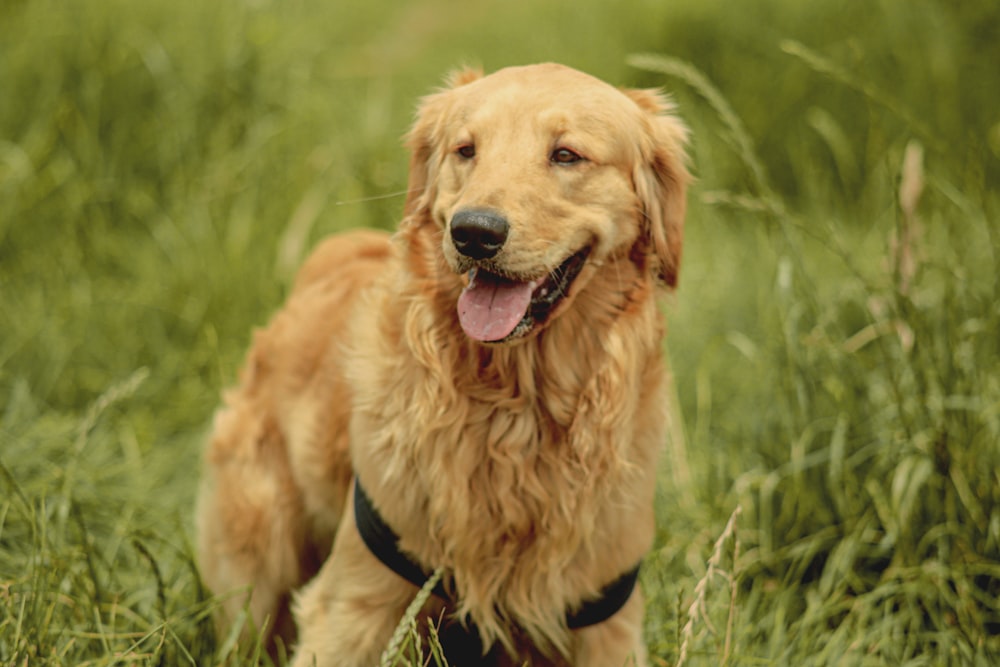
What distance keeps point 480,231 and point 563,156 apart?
36cm

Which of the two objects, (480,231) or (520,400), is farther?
(520,400)

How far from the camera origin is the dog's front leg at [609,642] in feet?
8.63

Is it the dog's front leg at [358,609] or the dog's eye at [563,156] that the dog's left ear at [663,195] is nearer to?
the dog's eye at [563,156]

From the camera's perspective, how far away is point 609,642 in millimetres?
2641

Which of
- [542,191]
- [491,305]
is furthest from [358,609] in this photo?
[542,191]

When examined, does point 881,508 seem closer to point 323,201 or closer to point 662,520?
point 662,520

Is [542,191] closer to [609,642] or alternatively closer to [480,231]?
[480,231]

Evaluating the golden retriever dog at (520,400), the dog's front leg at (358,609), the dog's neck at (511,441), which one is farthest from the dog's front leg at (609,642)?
the dog's front leg at (358,609)

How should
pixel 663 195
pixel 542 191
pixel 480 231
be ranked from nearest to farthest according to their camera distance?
pixel 480 231 < pixel 542 191 < pixel 663 195

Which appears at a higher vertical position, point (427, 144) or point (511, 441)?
point (427, 144)

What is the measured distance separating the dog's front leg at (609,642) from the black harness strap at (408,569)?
0.04 metres

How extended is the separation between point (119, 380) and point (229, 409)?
1.17 meters

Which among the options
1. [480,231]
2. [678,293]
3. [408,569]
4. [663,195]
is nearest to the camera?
[480,231]

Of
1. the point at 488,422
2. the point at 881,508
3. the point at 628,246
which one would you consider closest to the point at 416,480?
the point at 488,422
